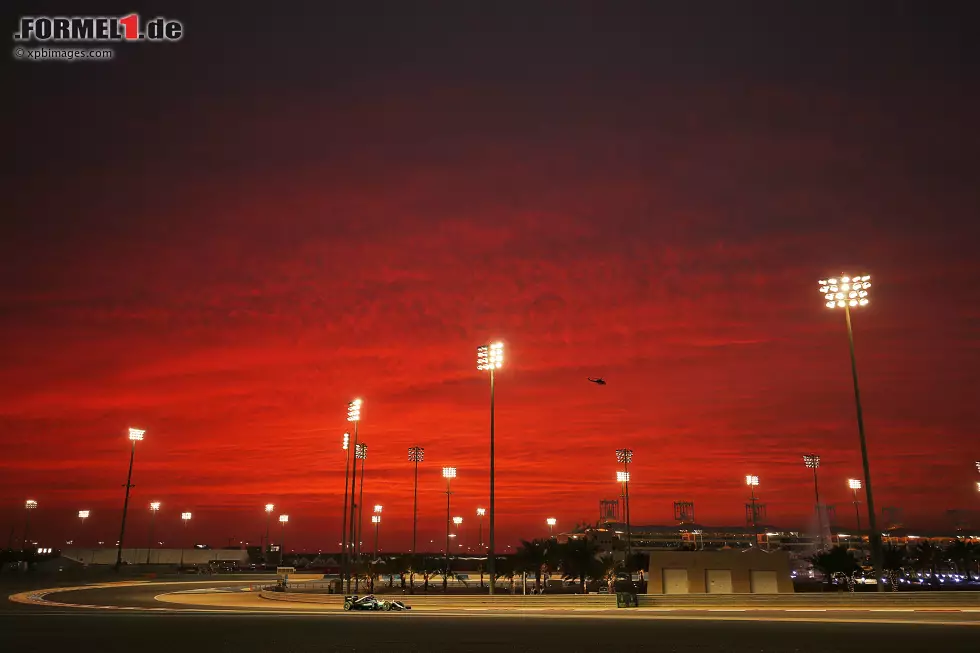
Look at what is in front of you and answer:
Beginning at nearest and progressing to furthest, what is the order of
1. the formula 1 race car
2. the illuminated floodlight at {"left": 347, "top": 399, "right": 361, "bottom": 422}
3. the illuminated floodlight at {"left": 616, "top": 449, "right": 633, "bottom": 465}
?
the formula 1 race car, the illuminated floodlight at {"left": 347, "top": 399, "right": 361, "bottom": 422}, the illuminated floodlight at {"left": 616, "top": 449, "right": 633, "bottom": 465}

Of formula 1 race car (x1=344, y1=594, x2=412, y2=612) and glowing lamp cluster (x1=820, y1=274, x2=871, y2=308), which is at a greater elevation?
glowing lamp cluster (x1=820, y1=274, x2=871, y2=308)

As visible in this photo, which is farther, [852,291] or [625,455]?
[625,455]

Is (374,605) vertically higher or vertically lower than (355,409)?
lower

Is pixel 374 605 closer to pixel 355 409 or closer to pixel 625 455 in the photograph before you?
pixel 355 409

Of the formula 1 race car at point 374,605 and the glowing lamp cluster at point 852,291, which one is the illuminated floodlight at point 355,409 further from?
the glowing lamp cluster at point 852,291

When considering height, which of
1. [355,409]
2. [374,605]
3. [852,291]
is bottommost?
[374,605]

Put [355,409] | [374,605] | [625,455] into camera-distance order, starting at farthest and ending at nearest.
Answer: [625,455] → [355,409] → [374,605]

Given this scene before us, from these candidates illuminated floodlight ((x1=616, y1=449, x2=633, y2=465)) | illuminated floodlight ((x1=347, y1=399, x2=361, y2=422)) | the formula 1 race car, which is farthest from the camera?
illuminated floodlight ((x1=616, y1=449, x2=633, y2=465))

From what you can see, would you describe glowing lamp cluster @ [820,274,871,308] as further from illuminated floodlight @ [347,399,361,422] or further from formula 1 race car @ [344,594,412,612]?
illuminated floodlight @ [347,399,361,422]

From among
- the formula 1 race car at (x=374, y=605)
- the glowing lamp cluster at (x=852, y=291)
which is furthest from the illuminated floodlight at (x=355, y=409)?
the glowing lamp cluster at (x=852, y=291)

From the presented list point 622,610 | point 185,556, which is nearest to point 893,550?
point 622,610

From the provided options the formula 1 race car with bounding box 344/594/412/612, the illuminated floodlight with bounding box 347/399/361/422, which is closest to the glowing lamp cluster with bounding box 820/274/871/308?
the formula 1 race car with bounding box 344/594/412/612

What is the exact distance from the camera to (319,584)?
74.5 meters

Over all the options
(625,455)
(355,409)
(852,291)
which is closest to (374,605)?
(355,409)
